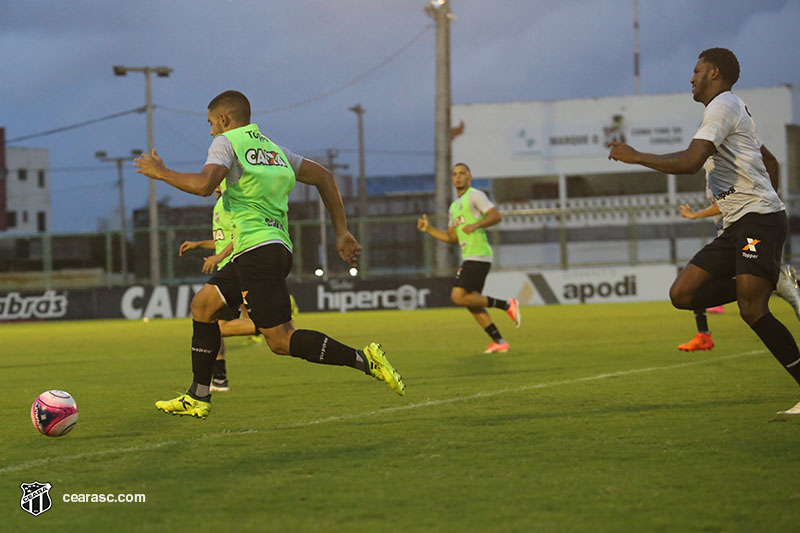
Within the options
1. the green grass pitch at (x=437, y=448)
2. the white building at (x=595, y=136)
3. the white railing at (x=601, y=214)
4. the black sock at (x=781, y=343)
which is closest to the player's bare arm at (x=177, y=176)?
the green grass pitch at (x=437, y=448)

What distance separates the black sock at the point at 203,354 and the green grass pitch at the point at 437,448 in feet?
0.92

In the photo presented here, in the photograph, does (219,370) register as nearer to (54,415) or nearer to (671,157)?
(54,415)

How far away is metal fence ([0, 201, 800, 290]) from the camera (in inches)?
1155

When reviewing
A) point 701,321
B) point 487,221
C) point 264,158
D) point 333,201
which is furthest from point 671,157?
point 487,221

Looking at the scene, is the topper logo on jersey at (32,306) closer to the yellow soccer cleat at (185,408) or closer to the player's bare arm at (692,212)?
the player's bare arm at (692,212)

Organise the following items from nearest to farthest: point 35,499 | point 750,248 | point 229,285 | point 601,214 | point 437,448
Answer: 1. point 35,499
2. point 437,448
3. point 750,248
4. point 229,285
5. point 601,214

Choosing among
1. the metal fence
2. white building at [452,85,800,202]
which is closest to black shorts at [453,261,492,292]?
the metal fence

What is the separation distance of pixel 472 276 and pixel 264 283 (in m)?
6.39

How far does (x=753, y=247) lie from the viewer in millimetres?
6473

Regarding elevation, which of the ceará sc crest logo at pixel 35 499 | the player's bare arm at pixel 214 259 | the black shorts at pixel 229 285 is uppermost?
the player's bare arm at pixel 214 259

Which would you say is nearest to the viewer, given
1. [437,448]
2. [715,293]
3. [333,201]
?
[437,448]

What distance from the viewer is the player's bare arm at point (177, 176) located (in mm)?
5875

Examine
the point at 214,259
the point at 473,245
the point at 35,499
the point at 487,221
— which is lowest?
the point at 35,499

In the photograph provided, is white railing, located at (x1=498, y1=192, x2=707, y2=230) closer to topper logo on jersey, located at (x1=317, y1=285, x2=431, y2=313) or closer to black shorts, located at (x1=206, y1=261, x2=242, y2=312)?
topper logo on jersey, located at (x1=317, y1=285, x2=431, y2=313)
